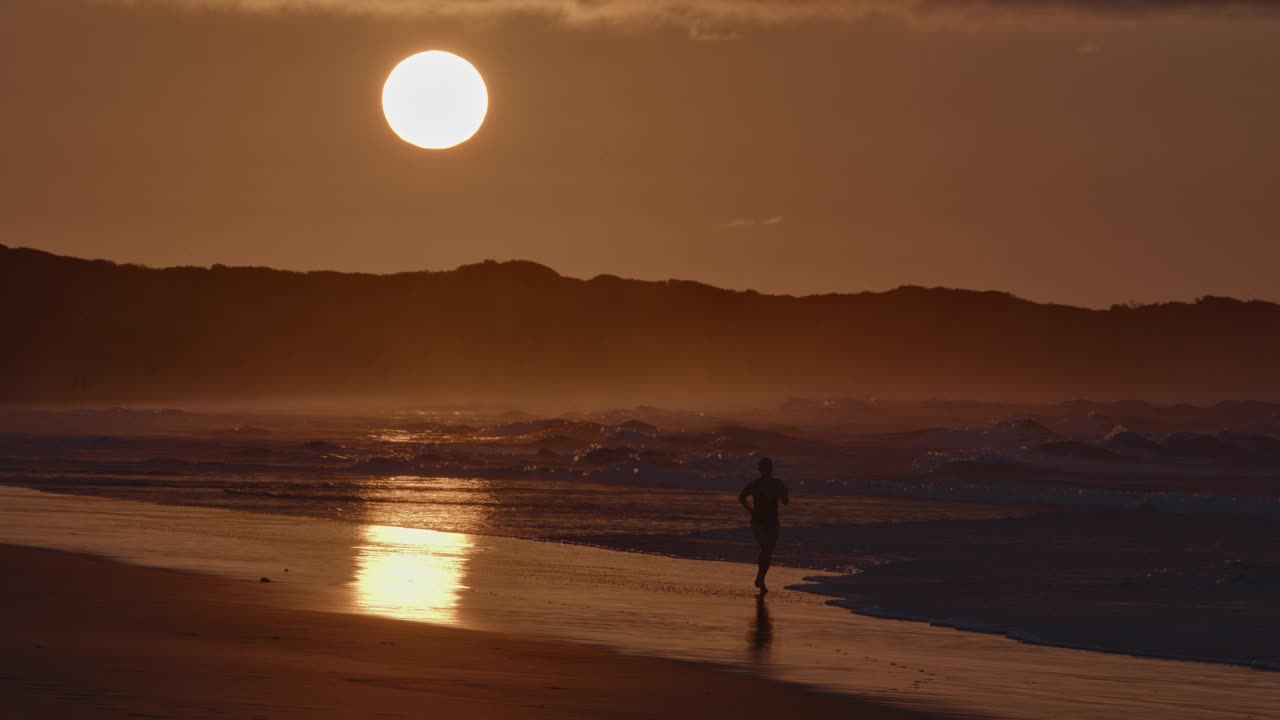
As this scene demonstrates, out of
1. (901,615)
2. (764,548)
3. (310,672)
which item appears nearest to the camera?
(310,672)

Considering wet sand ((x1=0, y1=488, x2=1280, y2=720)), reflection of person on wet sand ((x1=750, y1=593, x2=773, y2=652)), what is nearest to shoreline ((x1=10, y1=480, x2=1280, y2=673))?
wet sand ((x1=0, y1=488, x2=1280, y2=720))

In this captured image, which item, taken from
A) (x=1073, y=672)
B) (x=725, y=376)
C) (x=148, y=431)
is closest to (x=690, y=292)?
(x=725, y=376)

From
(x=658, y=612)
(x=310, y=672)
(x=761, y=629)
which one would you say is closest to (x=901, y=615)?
(x=761, y=629)

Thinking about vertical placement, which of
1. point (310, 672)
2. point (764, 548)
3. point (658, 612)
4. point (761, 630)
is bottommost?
point (310, 672)

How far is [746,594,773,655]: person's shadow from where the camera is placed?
12.9 m

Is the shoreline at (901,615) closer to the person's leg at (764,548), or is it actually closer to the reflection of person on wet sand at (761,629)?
the person's leg at (764,548)

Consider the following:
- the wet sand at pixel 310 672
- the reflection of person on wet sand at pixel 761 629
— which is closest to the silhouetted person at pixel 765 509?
the reflection of person on wet sand at pixel 761 629

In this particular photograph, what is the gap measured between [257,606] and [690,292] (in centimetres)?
16950

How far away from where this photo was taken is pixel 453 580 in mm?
16672

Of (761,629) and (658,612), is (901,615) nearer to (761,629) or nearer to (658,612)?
(761,629)

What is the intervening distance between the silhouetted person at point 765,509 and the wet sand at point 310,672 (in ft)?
15.8

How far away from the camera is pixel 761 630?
13.8 m

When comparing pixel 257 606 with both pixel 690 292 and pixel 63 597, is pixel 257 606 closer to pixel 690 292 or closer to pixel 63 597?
pixel 63 597

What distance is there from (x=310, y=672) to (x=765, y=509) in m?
7.79
